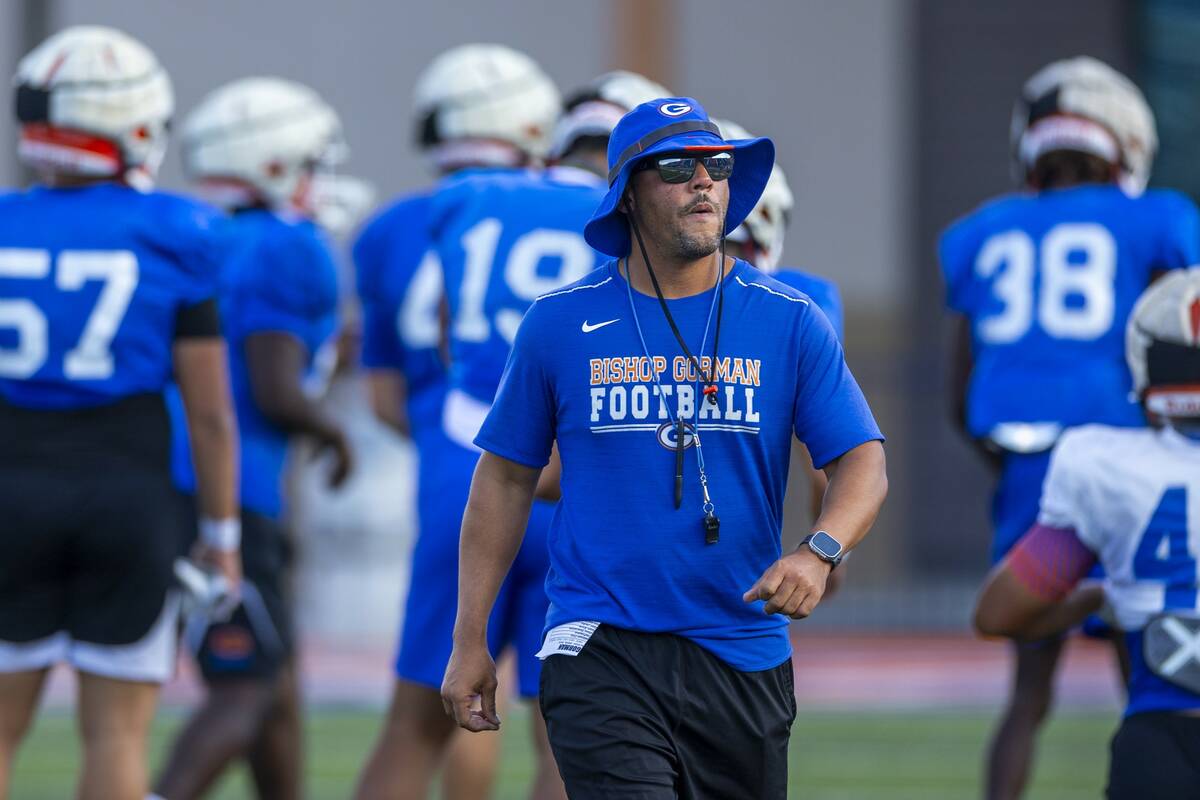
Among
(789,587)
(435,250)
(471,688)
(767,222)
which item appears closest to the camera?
(789,587)

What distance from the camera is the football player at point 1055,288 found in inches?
258

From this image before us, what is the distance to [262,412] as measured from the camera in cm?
695

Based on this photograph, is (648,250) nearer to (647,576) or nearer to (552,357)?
(552,357)

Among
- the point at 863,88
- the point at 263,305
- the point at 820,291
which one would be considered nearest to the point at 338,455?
the point at 263,305

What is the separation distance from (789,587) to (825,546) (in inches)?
5.0

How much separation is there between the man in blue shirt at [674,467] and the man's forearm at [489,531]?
74mm

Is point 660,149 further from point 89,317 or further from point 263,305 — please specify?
point 263,305

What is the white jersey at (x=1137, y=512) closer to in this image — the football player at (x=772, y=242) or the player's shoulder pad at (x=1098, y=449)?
the player's shoulder pad at (x=1098, y=449)

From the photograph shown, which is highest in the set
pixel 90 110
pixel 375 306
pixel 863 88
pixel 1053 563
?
pixel 863 88

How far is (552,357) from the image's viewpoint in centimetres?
427

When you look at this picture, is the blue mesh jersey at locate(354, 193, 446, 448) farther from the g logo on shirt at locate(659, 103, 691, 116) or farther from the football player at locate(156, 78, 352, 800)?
the g logo on shirt at locate(659, 103, 691, 116)

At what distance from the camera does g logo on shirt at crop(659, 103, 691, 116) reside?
4.29 m

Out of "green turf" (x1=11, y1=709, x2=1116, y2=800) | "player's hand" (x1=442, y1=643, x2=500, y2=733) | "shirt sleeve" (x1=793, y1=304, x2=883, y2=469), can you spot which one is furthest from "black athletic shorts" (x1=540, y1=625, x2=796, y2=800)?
"green turf" (x1=11, y1=709, x2=1116, y2=800)

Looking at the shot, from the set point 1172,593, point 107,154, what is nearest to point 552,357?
point 1172,593
